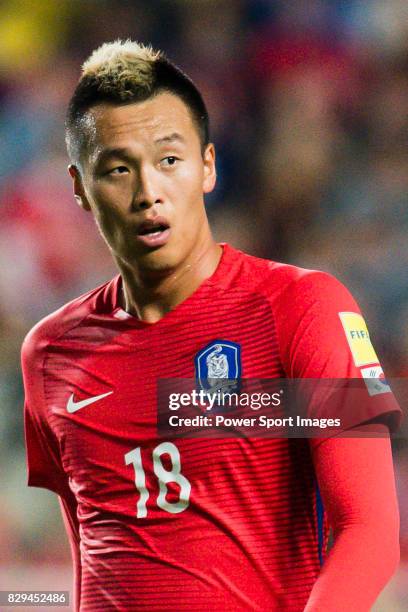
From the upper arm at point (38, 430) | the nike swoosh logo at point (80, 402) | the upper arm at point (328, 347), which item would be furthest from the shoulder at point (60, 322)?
the upper arm at point (328, 347)

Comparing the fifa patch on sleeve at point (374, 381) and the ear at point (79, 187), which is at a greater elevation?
the ear at point (79, 187)

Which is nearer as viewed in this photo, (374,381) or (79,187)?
(374,381)

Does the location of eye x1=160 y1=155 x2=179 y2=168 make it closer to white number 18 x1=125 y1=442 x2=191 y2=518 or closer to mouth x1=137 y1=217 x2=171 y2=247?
mouth x1=137 y1=217 x2=171 y2=247

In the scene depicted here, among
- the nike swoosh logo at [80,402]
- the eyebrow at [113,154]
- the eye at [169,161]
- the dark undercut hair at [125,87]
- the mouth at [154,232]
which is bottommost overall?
the nike swoosh logo at [80,402]

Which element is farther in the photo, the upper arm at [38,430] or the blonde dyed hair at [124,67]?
the upper arm at [38,430]

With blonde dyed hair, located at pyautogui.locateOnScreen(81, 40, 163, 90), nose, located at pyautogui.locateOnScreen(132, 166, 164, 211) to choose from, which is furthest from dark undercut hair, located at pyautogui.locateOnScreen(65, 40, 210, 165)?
nose, located at pyautogui.locateOnScreen(132, 166, 164, 211)

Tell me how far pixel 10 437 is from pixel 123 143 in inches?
22.9

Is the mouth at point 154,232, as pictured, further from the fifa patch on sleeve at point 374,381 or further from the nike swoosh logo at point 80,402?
the fifa patch on sleeve at point 374,381

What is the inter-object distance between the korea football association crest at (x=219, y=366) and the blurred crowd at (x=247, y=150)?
40 cm

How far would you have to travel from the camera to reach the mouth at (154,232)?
45.0 inches

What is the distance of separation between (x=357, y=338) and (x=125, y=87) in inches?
17.7

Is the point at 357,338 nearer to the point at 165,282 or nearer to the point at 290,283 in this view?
the point at 290,283

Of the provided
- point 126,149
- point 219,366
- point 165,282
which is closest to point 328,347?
point 219,366

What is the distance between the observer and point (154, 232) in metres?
1.15
